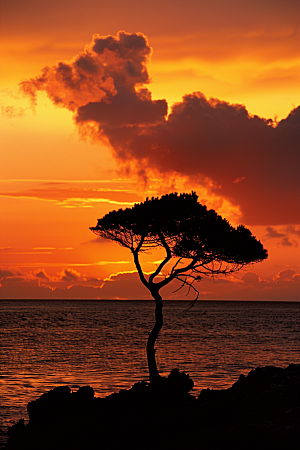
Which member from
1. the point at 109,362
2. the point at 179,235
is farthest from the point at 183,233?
the point at 109,362

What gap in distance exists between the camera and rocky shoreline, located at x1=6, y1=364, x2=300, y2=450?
16.1 m

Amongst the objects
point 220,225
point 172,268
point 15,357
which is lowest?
point 15,357

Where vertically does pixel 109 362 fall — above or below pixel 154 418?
below

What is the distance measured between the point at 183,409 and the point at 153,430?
198 cm

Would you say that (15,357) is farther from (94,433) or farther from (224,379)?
(94,433)

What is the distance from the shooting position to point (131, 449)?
16.7 meters

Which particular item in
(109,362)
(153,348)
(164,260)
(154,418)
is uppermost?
(164,260)

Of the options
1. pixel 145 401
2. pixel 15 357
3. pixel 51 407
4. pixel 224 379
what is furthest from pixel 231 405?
pixel 15 357

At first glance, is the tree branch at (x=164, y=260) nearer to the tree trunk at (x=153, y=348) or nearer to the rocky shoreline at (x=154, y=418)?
the tree trunk at (x=153, y=348)

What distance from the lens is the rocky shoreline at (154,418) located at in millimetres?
16094

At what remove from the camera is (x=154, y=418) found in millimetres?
18031

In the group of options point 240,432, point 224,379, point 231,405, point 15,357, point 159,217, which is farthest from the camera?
point 15,357

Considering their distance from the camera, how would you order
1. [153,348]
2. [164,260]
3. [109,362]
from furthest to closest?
[109,362] < [164,260] < [153,348]

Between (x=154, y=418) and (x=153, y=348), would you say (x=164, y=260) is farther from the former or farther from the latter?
(x=154, y=418)
